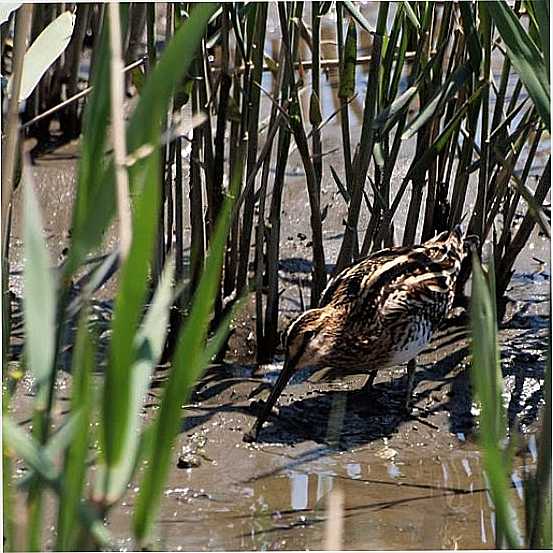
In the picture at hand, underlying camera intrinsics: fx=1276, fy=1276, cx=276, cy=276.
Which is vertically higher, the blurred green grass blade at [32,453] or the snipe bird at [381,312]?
the snipe bird at [381,312]

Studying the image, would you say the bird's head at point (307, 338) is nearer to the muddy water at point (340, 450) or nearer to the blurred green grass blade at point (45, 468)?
the muddy water at point (340, 450)

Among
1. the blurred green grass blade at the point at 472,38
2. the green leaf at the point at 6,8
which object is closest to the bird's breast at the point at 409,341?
the blurred green grass blade at the point at 472,38

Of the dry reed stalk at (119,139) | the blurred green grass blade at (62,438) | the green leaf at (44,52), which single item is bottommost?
the blurred green grass blade at (62,438)

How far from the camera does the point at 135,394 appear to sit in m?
1.70

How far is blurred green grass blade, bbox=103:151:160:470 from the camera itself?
5.34ft

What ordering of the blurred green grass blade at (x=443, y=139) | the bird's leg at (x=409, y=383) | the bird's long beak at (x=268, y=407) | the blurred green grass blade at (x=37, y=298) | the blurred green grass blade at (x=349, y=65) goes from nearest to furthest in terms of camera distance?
the blurred green grass blade at (x=37, y=298), the blurred green grass blade at (x=443, y=139), the blurred green grass blade at (x=349, y=65), the bird's long beak at (x=268, y=407), the bird's leg at (x=409, y=383)

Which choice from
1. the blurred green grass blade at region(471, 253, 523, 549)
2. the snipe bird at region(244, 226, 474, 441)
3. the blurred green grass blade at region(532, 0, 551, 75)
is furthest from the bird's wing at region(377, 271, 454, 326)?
the blurred green grass blade at region(471, 253, 523, 549)

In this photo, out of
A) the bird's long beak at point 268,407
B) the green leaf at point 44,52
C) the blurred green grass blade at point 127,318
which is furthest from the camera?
the bird's long beak at point 268,407

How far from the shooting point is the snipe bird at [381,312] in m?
4.47

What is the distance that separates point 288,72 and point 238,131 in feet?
1.47

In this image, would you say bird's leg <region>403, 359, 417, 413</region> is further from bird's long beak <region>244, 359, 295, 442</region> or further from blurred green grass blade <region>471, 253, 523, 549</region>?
blurred green grass blade <region>471, 253, 523, 549</region>

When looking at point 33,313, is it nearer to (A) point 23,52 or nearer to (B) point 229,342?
(A) point 23,52

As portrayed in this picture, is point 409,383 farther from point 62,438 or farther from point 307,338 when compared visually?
point 62,438

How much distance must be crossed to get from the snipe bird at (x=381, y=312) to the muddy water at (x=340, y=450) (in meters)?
0.18
